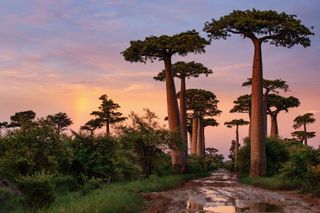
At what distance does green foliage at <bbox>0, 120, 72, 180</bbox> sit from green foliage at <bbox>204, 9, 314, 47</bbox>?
17.8 m

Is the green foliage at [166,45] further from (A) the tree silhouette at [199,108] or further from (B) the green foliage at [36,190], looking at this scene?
(B) the green foliage at [36,190]

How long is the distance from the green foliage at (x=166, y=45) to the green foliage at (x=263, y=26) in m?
1.95

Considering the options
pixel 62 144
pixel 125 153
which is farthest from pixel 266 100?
pixel 62 144

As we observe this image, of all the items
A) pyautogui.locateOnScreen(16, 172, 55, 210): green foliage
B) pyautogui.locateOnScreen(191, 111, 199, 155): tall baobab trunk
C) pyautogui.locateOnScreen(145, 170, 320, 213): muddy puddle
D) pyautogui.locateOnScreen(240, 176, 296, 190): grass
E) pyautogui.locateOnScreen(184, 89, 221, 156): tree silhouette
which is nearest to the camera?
pyautogui.locateOnScreen(16, 172, 55, 210): green foliage

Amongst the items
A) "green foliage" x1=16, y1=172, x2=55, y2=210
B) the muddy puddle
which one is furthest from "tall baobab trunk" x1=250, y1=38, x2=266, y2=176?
"green foliage" x1=16, y1=172, x2=55, y2=210

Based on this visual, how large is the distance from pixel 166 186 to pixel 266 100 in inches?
1200

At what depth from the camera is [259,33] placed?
35062mm

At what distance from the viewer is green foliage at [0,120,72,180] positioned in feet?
61.9

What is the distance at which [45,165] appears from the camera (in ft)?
64.5

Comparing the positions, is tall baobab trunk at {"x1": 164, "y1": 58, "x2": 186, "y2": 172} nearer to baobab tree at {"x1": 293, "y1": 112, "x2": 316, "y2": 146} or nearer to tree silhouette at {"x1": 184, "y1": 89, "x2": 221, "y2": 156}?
tree silhouette at {"x1": 184, "y1": 89, "x2": 221, "y2": 156}

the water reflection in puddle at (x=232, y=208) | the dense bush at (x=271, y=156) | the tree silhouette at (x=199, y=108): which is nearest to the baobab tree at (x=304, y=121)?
the tree silhouette at (x=199, y=108)

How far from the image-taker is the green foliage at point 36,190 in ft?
42.7

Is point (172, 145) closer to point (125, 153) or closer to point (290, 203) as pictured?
point (125, 153)

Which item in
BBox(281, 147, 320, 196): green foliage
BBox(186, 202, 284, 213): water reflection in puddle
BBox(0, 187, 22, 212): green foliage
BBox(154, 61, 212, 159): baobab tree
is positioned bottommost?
BBox(186, 202, 284, 213): water reflection in puddle
